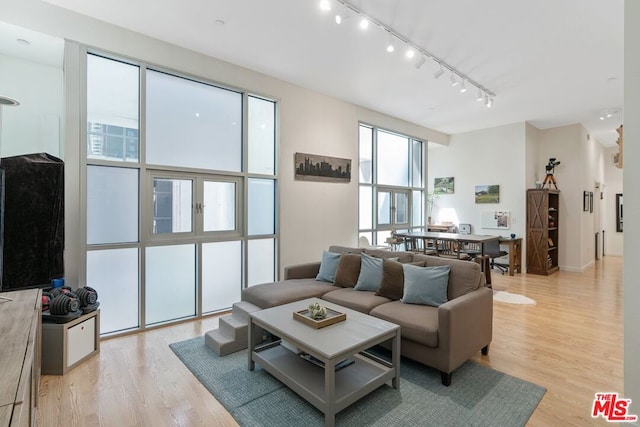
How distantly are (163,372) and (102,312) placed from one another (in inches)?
50.6

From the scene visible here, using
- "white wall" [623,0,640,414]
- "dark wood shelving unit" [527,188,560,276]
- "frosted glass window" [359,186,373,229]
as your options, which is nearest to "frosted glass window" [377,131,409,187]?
"frosted glass window" [359,186,373,229]

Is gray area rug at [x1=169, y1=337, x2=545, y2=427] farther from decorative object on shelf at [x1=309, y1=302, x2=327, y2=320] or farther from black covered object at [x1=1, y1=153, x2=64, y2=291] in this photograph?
black covered object at [x1=1, y1=153, x2=64, y2=291]

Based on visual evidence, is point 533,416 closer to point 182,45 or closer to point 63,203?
point 63,203

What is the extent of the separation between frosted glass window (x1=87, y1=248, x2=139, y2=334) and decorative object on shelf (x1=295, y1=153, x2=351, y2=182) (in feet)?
8.36

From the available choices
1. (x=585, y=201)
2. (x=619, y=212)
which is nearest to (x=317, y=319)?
(x=585, y=201)

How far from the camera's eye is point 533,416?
2131mm

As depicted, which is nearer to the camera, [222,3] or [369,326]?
[369,326]

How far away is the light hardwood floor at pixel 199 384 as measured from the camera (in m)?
2.13

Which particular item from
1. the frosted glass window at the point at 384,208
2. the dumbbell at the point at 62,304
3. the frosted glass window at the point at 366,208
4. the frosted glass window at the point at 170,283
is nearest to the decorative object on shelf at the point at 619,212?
the frosted glass window at the point at 384,208

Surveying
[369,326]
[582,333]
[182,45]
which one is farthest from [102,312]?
[582,333]

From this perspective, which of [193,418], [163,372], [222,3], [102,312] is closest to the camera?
[193,418]

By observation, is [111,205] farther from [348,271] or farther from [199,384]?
[348,271]

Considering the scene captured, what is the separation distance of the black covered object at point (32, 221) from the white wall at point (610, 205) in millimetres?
12635

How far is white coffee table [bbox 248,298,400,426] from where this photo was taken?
79.0 inches
